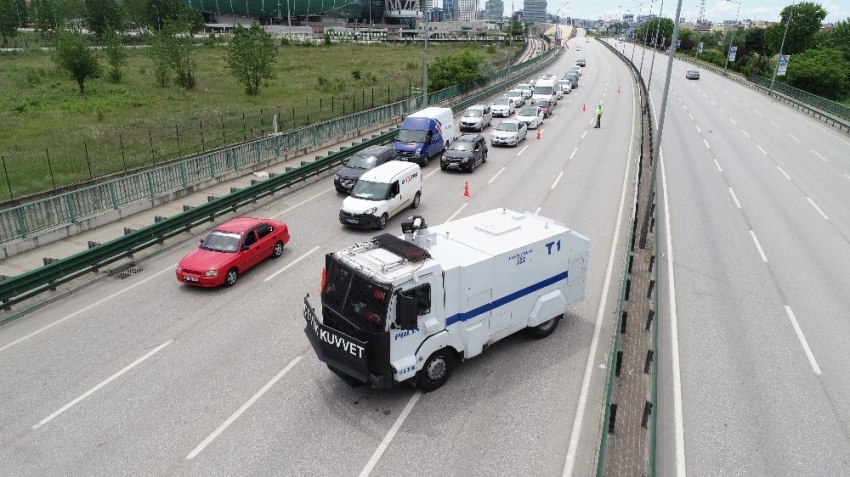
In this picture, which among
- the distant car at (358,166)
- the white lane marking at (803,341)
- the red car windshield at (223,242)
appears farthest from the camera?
the distant car at (358,166)

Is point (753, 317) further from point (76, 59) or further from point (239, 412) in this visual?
point (76, 59)

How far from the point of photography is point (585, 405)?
10.2m

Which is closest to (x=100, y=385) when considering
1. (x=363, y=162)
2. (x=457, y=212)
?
(x=457, y=212)

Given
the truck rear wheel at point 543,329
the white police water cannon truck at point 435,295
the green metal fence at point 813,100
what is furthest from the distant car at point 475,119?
the green metal fence at point 813,100

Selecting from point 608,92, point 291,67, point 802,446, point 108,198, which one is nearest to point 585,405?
point 802,446

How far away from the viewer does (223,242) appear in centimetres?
1540

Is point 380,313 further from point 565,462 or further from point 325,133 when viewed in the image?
point 325,133

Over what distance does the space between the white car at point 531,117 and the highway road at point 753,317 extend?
9935mm

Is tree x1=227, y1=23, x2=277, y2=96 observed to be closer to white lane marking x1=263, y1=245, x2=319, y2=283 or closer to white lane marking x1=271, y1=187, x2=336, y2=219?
white lane marking x1=271, y1=187, x2=336, y2=219

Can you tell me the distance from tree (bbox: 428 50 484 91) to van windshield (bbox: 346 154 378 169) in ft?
94.3

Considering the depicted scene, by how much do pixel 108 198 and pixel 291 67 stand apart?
180 ft

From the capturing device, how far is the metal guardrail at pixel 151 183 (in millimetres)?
16656

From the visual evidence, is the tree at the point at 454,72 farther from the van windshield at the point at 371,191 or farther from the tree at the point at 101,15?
the tree at the point at 101,15

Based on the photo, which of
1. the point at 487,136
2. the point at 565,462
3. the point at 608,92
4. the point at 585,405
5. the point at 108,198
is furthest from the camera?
the point at 608,92
